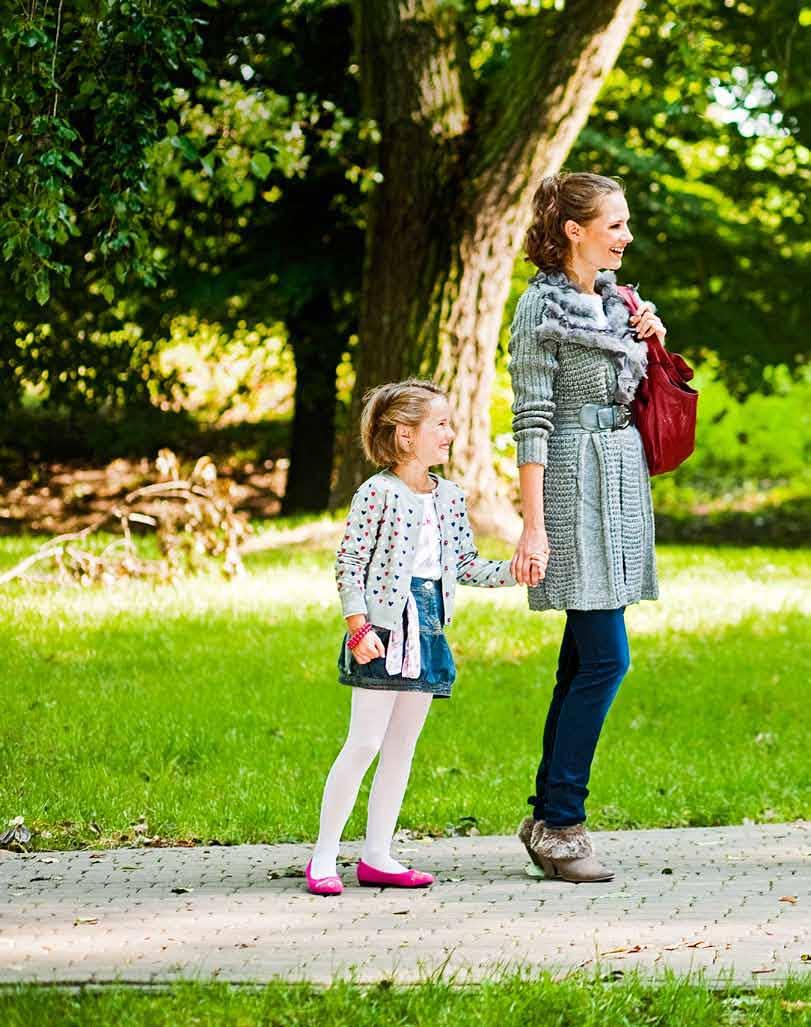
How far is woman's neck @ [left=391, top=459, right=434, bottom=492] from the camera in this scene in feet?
15.6

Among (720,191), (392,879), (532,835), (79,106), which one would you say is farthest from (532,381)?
(720,191)

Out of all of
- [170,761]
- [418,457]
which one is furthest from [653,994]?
[170,761]

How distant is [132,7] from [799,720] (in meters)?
4.52

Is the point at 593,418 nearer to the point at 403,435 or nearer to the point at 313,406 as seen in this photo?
the point at 403,435

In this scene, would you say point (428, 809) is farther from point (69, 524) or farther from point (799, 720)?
point (69, 524)

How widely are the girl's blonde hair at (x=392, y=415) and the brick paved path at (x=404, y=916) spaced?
1320mm

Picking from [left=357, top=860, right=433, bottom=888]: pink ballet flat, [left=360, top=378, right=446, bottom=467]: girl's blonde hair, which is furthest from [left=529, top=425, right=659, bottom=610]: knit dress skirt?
[left=357, top=860, right=433, bottom=888]: pink ballet flat

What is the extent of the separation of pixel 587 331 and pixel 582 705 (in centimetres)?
114

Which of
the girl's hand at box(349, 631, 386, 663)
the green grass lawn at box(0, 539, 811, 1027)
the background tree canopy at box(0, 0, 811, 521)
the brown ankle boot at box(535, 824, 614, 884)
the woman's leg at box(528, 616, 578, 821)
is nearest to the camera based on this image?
the green grass lawn at box(0, 539, 811, 1027)

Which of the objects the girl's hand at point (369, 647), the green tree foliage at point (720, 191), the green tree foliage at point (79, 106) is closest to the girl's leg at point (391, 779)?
the girl's hand at point (369, 647)

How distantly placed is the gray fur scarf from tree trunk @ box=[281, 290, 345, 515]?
36.9 ft

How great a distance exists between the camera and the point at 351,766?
4.68 metres

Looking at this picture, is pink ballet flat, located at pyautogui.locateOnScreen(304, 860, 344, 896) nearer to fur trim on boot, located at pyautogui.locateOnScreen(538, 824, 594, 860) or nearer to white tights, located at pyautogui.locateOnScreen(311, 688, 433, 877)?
white tights, located at pyautogui.locateOnScreen(311, 688, 433, 877)

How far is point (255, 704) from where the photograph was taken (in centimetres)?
749
